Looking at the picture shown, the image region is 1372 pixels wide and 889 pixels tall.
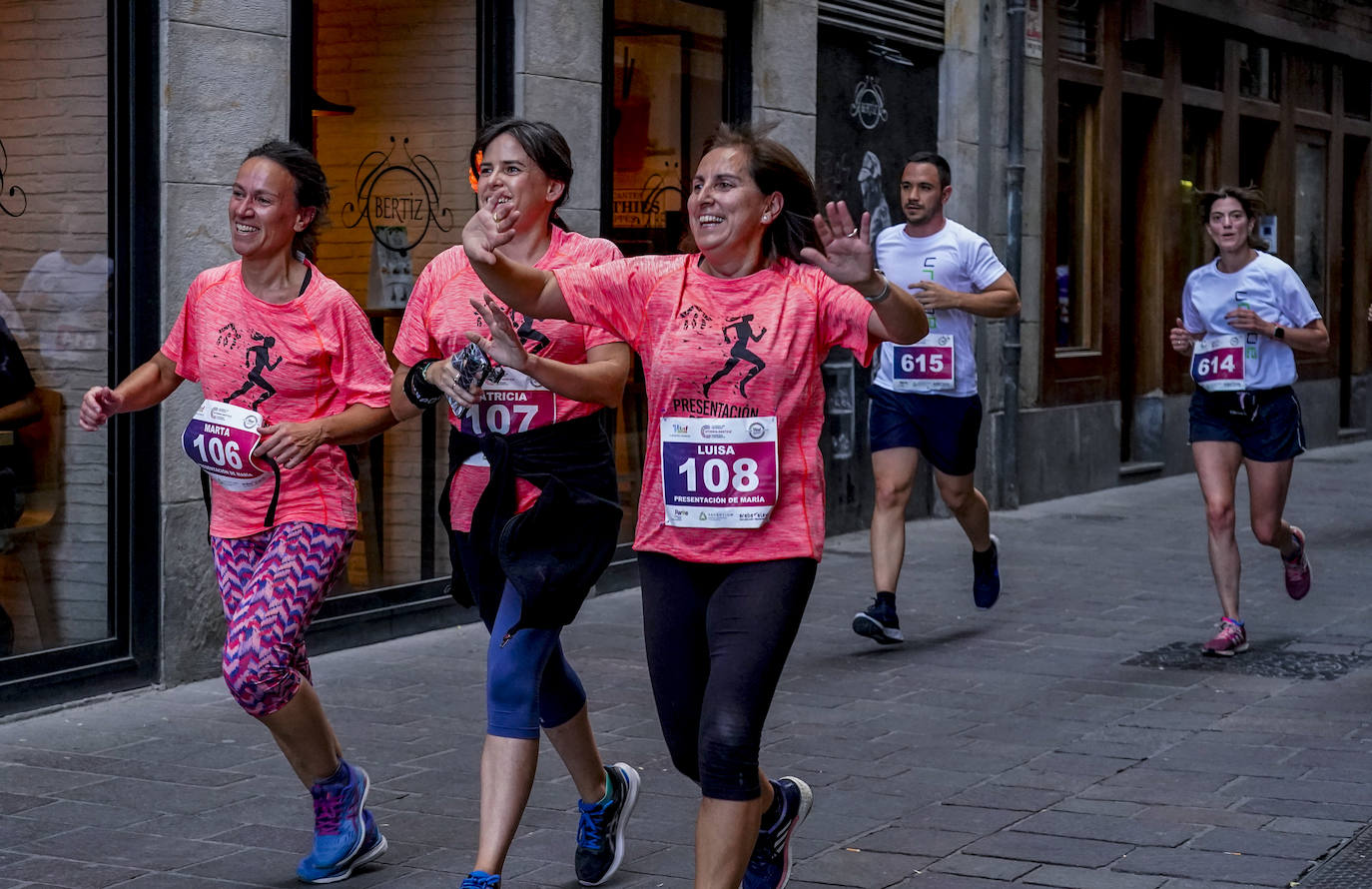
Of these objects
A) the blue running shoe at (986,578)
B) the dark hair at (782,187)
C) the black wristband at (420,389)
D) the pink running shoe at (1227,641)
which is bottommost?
the pink running shoe at (1227,641)

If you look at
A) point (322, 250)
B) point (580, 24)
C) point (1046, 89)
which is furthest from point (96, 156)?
point (1046, 89)

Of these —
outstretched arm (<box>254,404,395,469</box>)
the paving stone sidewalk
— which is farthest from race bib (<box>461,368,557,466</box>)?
the paving stone sidewalk

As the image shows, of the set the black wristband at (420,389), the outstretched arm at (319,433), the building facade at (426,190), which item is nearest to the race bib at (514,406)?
the black wristband at (420,389)

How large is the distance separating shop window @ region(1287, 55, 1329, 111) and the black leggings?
1655 cm

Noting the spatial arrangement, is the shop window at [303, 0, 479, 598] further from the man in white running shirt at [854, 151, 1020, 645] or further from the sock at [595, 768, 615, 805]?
the sock at [595, 768, 615, 805]

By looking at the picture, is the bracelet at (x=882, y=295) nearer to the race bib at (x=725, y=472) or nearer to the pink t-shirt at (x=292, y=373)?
the race bib at (x=725, y=472)

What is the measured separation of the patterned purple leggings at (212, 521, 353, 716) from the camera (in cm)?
484

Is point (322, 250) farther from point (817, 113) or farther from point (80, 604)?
point (817, 113)

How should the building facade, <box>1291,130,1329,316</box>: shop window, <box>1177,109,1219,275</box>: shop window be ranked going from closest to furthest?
the building facade → <box>1177,109,1219,275</box>: shop window → <box>1291,130,1329,316</box>: shop window

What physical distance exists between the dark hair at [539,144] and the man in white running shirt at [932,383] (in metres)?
3.80

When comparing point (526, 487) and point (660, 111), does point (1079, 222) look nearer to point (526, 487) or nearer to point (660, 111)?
point (660, 111)

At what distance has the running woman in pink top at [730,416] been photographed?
4.30 metres

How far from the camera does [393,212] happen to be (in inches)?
357

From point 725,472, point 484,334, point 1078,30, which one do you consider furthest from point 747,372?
point 1078,30
